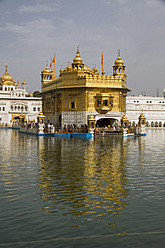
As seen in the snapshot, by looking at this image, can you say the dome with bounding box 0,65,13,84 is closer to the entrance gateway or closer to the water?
the entrance gateway

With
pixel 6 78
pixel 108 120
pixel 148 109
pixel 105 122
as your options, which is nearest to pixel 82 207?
pixel 108 120

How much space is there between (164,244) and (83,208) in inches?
103

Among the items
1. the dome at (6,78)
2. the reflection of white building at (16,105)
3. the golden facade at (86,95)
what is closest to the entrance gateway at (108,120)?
the golden facade at (86,95)

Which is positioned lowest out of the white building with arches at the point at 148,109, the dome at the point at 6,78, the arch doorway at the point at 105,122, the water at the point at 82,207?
the water at the point at 82,207

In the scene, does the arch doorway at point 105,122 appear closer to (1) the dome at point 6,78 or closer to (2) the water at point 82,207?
(2) the water at point 82,207

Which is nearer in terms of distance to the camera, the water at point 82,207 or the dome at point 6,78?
the water at point 82,207

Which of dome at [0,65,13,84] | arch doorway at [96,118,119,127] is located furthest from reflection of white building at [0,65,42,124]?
arch doorway at [96,118,119,127]

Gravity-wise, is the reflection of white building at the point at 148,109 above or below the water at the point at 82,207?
above

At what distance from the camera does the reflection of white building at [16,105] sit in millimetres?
89250

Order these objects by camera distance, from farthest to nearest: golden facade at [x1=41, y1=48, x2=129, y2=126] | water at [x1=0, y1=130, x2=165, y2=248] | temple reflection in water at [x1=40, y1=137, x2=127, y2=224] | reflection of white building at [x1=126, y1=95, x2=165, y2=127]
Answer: reflection of white building at [x1=126, y1=95, x2=165, y2=127]
golden facade at [x1=41, y1=48, x2=129, y2=126]
temple reflection in water at [x1=40, y1=137, x2=127, y2=224]
water at [x1=0, y1=130, x2=165, y2=248]

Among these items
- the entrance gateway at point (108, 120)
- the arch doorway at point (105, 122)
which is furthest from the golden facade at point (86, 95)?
the arch doorway at point (105, 122)

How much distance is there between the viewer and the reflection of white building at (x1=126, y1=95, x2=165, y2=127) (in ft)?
287

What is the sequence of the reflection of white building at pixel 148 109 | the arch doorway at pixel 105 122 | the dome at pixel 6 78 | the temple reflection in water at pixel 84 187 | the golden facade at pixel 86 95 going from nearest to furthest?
the temple reflection in water at pixel 84 187, the golden facade at pixel 86 95, the arch doorway at pixel 105 122, the reflection of white building at pixel 148 109, the dome at pixel 6 78

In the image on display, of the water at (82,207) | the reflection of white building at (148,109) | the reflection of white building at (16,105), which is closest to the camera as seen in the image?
the water at (82,207)
